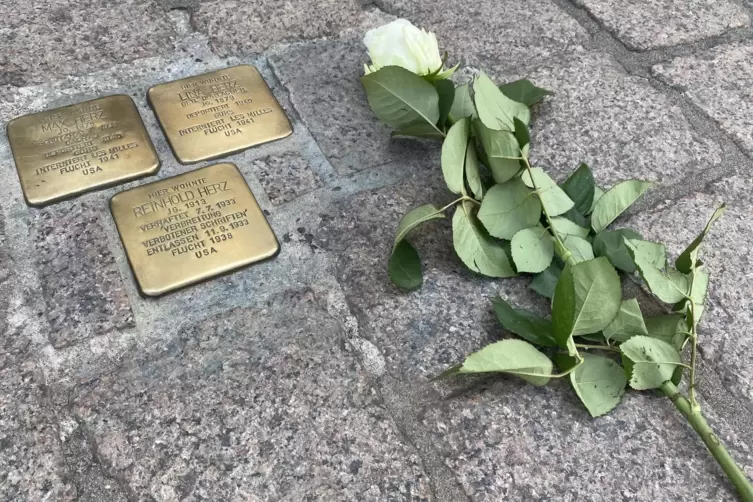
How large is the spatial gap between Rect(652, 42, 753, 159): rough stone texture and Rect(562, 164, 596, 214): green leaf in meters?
0.31

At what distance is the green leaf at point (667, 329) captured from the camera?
698 mm

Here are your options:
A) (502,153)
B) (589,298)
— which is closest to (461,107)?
(502,153)

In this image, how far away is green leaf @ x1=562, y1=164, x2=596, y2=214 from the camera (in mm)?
840

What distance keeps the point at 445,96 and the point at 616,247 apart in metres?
0.30

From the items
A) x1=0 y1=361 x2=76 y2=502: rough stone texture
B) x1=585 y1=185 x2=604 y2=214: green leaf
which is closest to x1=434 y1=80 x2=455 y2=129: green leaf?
x1=585 y1=185 x2=604 y2=214: green leaf

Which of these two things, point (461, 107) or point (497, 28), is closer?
point (461, 107)

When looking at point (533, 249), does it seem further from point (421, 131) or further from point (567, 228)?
point (421, 131)

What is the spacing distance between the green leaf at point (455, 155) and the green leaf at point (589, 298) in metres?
0.19

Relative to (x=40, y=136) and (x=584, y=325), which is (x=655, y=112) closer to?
(x=584, y=325)

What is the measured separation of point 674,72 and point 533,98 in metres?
0.30

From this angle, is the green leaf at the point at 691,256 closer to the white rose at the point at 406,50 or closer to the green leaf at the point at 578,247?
the green leaf at the point at 578,247

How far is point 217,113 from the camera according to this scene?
99 centimetres

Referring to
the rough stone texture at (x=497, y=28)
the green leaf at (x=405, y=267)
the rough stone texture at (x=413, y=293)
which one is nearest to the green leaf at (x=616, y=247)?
the rough stone texture at (x=413, y=293)

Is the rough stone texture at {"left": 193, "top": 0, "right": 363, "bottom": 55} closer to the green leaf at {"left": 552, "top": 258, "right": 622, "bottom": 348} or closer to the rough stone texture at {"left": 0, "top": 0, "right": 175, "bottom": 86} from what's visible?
the rough stone texture at {"left": 0, "top": 0, "right": 175, "bottom": 86}
